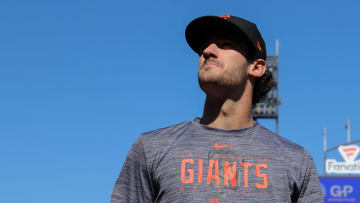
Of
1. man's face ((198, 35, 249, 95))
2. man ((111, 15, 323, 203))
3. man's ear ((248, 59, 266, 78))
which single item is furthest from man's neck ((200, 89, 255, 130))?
man's ear ((248, 59, 266, 78))

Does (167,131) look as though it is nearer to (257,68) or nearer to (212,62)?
(212,62)

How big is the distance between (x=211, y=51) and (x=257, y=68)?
420 mm

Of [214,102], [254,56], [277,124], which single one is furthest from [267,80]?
[277,124]

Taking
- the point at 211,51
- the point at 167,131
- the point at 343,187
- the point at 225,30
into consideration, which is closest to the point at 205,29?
the point at 225,30

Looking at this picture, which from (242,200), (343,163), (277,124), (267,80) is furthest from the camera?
(277,124)

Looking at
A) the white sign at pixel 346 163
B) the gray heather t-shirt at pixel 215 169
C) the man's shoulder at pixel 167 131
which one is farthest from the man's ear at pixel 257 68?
the white sign at pixel 346 163

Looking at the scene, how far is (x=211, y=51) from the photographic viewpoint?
4.03 metres

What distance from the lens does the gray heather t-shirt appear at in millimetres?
3730

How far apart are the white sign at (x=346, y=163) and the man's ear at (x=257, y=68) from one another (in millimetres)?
40364

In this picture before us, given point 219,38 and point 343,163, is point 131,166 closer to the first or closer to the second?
point 219,38

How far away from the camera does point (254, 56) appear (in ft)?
13.8

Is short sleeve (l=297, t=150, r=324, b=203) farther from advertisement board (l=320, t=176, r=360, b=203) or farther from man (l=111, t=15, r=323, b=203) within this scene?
advertisement board (l=320, t=176, r=360, b=203)

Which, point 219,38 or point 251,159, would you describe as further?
point 219,38

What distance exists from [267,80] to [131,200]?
1.44 meters
